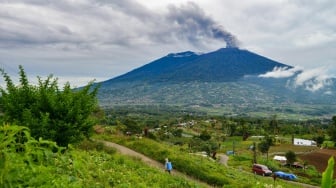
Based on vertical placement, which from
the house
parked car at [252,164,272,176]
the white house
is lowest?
the white house

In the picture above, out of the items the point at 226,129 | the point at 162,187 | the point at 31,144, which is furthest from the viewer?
the point at 226,129

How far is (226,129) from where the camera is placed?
119375 millimetres

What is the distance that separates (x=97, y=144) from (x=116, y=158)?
15.0 feet

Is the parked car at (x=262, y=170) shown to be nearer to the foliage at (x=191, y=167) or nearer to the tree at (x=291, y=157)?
the tree at (x=291, y=157)

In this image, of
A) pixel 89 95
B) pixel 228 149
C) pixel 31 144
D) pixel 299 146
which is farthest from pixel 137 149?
pixel 299 146

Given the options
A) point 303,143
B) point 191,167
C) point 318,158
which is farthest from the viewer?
point 303,143

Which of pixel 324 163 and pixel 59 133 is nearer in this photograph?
pixel 59 133

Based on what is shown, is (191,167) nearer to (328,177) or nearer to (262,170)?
(328,177)

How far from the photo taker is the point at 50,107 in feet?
41.9

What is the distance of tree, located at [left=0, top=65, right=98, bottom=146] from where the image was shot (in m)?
12.7

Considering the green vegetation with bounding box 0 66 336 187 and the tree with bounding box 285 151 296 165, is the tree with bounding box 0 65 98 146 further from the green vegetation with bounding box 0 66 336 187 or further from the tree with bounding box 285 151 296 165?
the tree with bounding box 285 151 296 165

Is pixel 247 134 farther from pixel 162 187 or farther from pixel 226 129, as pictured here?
pixel 162 187

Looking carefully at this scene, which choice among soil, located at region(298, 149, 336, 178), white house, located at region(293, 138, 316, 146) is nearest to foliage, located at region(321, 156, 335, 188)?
soil, located at region(298, 149, 336, 178)

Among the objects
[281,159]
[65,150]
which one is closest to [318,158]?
[281,159]
